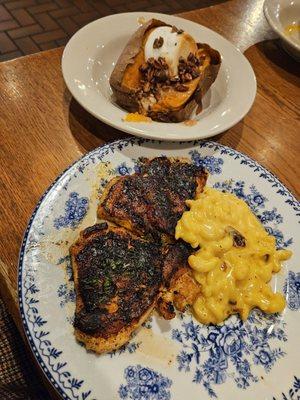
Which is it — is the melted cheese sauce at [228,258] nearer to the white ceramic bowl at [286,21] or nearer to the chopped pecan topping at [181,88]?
the chopped pecan topping at [181,88]

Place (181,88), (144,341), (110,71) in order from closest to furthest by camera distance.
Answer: (144,341)
(181,88)
(110,71)

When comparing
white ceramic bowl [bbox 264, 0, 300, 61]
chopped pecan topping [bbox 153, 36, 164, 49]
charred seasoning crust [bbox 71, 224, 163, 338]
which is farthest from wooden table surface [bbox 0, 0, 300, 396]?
chopped pecan topping [bbox 153, 36, 164, 49]

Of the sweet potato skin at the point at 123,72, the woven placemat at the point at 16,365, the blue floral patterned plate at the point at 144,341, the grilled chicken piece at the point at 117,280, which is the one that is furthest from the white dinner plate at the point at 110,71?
the woven placemat at the point at 16,365

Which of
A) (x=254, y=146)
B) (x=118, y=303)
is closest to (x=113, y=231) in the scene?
(x=118, y=303)

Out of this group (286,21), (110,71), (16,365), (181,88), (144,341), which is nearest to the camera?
(144,341)

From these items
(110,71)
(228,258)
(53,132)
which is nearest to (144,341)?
(228,258)

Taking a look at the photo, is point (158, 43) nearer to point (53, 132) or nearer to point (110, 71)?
point (110, 71)

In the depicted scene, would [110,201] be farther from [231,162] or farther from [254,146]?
[254,146]

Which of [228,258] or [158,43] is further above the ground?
[158,43]

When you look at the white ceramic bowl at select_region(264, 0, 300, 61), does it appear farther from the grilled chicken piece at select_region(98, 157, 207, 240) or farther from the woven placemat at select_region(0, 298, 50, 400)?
the woven placemat at select_region(0, 298, 50, 400)
